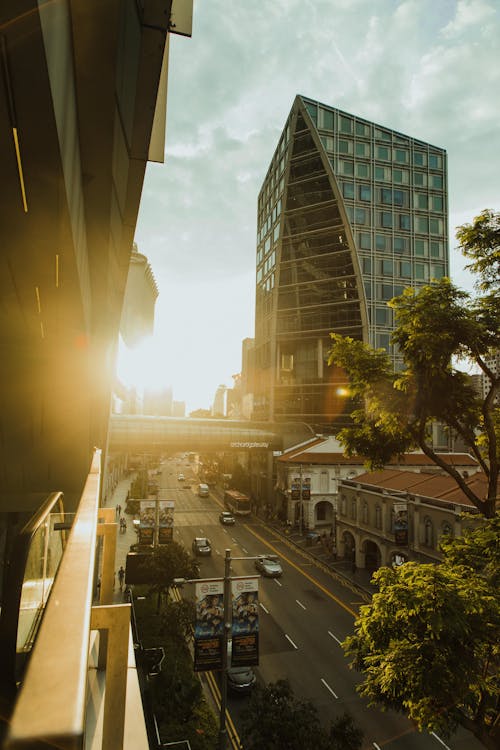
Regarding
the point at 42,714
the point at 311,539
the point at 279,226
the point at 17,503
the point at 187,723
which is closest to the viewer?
the point at 42,714

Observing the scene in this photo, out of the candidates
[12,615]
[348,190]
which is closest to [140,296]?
[348,190]

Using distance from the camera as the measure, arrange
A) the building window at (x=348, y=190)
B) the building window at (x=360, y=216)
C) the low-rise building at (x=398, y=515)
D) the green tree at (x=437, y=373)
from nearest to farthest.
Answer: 1. the green tree at (x=437, y=373)
2. the low-rise building at (x=398, y=515)
3. the building window at (x=360, y=216)
4. the building window at (x=348, y=190)

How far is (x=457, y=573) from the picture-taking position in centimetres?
1059

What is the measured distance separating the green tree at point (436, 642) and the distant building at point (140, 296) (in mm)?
93454

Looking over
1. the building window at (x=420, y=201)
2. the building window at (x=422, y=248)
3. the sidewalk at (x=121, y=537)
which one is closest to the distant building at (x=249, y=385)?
the sidewalk at (x=121, y=537)

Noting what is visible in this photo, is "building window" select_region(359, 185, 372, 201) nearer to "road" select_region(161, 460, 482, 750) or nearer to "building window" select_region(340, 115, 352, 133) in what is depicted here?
"building window" select_region(340, 115, 352, 133)

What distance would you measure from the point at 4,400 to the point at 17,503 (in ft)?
13.6

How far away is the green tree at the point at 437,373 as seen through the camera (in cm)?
1207

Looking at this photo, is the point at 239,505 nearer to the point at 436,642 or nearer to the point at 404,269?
the point at 404,269

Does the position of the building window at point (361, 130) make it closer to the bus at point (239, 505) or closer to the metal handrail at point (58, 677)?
the bus at point (239, 505)

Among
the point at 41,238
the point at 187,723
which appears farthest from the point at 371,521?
the point at 41,238

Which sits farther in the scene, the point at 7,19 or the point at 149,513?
the point at 149,513

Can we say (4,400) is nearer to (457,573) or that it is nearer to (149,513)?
(457,573)

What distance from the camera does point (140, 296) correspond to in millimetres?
130500
